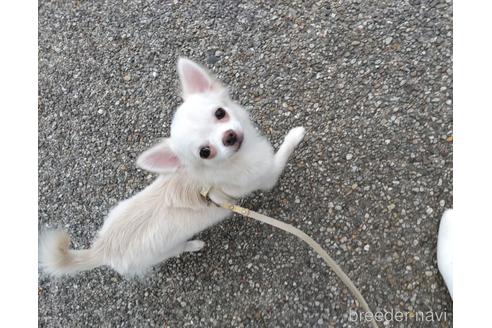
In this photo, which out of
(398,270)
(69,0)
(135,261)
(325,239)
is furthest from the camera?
(69,0)

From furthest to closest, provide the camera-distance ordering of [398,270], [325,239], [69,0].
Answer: [69,0], [325,239], [398,270]

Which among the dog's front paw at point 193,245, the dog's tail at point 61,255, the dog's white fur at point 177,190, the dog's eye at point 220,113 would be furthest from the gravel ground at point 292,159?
the dog's eye at point 220,113

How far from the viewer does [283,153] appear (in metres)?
2.12

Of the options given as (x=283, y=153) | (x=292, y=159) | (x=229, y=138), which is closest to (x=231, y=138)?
(x=229, y=138)

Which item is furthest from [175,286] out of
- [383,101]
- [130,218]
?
[383,101]

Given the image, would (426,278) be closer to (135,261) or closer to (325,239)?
(325,239)

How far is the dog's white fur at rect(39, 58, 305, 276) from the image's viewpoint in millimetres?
1639

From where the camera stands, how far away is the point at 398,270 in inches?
76.7

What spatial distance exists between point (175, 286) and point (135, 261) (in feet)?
1.92

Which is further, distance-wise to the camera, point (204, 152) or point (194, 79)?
point (194, 79)

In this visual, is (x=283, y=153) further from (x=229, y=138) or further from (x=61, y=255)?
(x=61, y=255)

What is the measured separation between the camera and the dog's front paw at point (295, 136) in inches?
85.0

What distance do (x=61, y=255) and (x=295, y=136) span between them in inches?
54.6

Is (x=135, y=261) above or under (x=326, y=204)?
above
